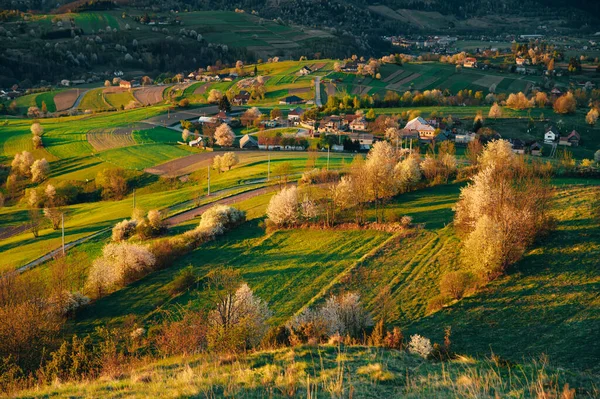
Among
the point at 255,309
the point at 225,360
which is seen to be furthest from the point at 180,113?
the point at 225,360

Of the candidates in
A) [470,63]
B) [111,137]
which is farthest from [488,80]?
[111,137]

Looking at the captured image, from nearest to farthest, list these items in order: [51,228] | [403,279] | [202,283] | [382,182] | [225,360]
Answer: [225,360] → [403,279] → [202,283] → [382,182] → [51,228]

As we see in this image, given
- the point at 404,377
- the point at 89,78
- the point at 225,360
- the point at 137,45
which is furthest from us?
the point at 137,45

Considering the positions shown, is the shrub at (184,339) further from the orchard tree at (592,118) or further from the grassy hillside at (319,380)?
the orchard tree at (592,118)

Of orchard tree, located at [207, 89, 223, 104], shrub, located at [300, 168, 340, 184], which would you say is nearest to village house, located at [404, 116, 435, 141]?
shrub, located at [300, 168, 340, 184]

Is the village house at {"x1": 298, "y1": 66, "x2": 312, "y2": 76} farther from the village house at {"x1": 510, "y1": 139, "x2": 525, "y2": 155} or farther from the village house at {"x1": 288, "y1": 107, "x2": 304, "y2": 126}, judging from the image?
the village house at {"x1": 510, "y1": 139, "x2": 525, "y2": 155}

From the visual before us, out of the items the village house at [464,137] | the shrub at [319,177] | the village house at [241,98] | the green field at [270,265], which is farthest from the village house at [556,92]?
the green field at [270,265]

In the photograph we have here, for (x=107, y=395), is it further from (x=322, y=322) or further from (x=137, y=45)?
(x=137, y=45)
